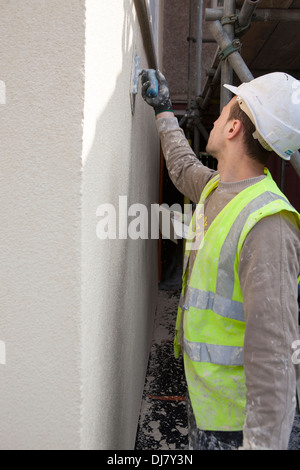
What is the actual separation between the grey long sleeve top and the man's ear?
19.0 inches

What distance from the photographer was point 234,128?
1636 millimetres

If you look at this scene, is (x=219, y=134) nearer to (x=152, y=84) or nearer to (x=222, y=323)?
(x=152, y=84)

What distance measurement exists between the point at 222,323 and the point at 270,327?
0.94 feet

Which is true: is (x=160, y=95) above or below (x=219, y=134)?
above

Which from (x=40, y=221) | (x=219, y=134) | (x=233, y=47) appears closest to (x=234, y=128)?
(x=219, y=134)

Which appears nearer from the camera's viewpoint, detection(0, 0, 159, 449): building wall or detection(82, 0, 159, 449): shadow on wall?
detection(0, 0, 159, 449): building wall

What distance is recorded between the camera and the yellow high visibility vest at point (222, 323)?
1.42m

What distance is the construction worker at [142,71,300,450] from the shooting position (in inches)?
46.1

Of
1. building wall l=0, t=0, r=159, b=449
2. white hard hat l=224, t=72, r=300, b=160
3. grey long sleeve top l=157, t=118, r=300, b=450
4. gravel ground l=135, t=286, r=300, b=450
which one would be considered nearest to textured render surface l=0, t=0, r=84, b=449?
building wall l=0, t=0, r=159, b=449

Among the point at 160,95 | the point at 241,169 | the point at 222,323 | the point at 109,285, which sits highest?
the point at 160,95

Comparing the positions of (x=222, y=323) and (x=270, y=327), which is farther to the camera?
(x=222, y=323)

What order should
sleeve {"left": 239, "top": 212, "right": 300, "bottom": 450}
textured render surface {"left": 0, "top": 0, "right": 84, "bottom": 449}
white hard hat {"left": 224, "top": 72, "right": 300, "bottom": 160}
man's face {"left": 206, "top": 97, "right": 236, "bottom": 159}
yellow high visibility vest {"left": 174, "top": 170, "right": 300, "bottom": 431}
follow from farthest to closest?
man's face {"left": 206, "top": 97, "right": 236, "bottom": 159}
white hard hat {"left": 224, "top": 72, "right": 300, "bottom": 160}
yellow high visibility vest {"left": 174, "top": 170, "right": 300, "bottom": 431}
sleeve {"left": 239, "top": 212, "right": 300, "bottom": 450}
textured render surface {"left": 0, "top": 0, "right": 84, "bottom": 449}

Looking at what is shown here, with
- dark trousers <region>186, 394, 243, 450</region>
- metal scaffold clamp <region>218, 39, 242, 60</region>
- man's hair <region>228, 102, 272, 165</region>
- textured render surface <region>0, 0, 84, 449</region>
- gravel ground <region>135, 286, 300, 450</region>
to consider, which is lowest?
gravel ground <region>135, 286, 300, 450</region>

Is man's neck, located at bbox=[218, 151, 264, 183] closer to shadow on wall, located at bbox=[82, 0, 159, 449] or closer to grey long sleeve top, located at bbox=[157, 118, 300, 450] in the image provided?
grey long sleeve top, located at bbox=[157, 118, 300, 450]
